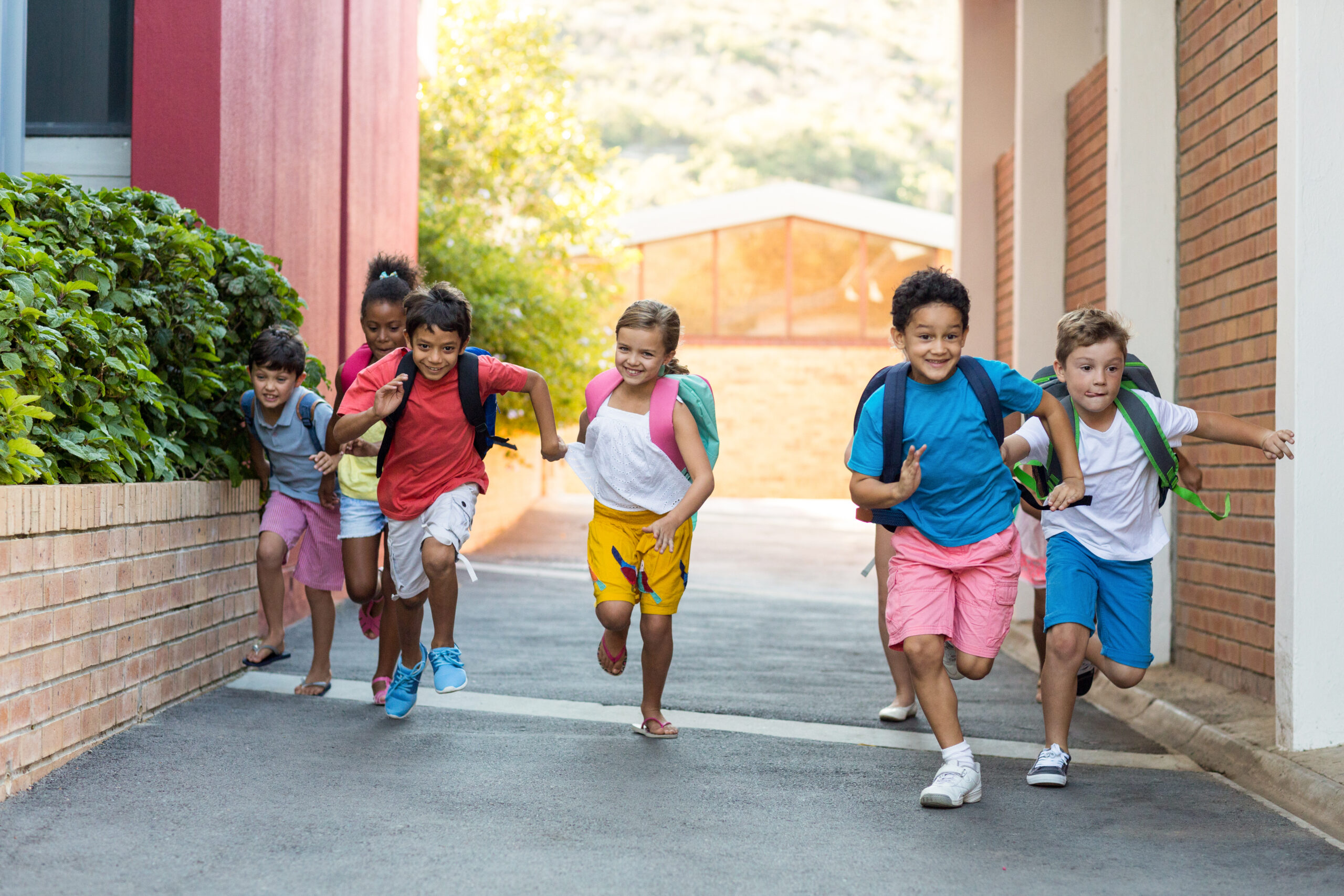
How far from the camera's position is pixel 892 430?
468 cm

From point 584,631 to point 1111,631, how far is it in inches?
173

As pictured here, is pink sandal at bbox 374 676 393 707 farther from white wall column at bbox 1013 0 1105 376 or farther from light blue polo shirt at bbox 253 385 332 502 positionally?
Answer: white wall column at bbox 1013 0 1105 376

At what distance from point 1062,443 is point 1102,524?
49 centimetres

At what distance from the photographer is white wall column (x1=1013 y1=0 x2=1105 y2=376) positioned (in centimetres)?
991

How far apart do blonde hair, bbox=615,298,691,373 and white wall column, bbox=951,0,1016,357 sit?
6.95 metres

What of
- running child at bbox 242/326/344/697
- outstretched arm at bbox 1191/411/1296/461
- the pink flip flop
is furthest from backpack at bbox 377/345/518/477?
outstretched arm at bbox 1191/411/1296/461

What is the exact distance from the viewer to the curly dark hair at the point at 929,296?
4707 millimetres

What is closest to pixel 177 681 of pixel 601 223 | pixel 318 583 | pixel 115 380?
pixel 318 583

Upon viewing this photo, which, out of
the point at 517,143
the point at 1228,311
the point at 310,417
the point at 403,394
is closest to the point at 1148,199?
the point at 1228,311

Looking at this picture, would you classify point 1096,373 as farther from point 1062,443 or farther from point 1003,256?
point 1003,256

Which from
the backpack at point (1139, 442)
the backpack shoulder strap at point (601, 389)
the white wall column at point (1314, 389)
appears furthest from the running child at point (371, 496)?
the white wall column at point (1314, 389)

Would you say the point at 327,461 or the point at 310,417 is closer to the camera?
the point at 327,461

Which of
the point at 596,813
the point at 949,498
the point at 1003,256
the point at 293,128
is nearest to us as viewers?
the point at 596,813

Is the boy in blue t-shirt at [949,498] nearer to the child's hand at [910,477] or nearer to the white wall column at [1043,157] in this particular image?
the child's hand at [910,477]
